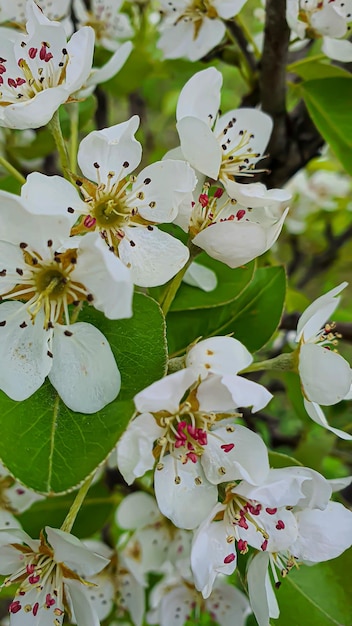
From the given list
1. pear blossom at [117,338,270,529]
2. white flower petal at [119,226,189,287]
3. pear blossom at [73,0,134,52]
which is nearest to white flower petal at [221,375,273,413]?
pear blossom at [117,338,270,529]

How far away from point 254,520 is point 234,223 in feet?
0.83

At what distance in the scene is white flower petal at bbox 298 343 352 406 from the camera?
553 mm

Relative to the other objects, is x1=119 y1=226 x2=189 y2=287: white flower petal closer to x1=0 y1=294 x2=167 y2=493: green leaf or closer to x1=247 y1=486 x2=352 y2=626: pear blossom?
x1=0 y1=294 x2=167 y2=493: green leaf

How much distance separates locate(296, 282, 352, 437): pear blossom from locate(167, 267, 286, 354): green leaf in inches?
4.1

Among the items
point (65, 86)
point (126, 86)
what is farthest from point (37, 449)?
point (126, 86)

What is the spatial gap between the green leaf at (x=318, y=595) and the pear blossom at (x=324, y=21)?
0.56m

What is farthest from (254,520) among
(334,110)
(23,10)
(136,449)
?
(23,10)

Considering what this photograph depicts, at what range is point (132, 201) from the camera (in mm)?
583

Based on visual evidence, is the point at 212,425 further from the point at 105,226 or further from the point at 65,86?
the point at 65,86

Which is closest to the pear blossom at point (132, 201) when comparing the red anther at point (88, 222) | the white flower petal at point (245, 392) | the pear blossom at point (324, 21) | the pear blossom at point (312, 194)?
the red anther at point (88, 222)

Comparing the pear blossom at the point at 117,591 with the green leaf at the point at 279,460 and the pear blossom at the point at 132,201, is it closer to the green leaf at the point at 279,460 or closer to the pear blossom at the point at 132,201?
the green leaf at the point at 279,460

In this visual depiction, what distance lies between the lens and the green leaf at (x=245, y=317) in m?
0.70

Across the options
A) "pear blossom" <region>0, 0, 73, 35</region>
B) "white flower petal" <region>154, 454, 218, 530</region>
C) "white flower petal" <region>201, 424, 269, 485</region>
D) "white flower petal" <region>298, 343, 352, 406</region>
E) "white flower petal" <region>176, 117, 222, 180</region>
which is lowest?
"white flower petal" <region>154, 454, 218, 530</region>

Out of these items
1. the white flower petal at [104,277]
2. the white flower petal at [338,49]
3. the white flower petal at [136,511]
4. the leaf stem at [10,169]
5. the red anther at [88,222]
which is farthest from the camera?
the white flower petal at [136,511]
